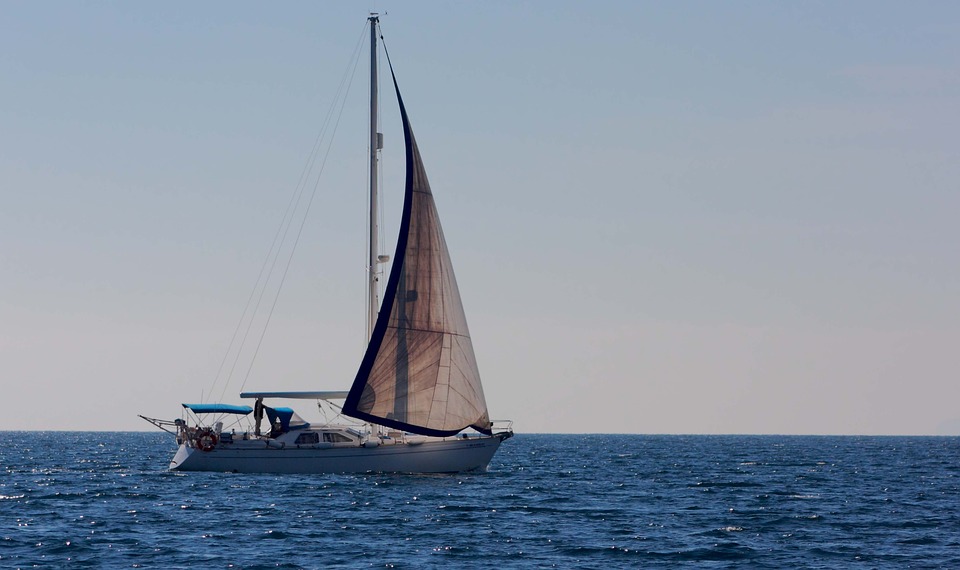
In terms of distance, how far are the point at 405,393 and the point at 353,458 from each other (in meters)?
3.36

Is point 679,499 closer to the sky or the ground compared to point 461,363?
closer to the ground

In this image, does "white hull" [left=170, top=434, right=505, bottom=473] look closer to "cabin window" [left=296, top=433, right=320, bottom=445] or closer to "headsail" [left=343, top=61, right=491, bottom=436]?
"cabin window" [left=296, top=433, right=320, bottom=445]

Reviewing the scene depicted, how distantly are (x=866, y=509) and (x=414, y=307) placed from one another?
18.2 meters

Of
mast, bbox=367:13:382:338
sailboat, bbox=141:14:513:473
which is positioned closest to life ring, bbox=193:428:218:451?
sailboat, bbox=141:14:513:473

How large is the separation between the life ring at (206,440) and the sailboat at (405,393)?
0.05 meters

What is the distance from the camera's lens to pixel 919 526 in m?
39.9

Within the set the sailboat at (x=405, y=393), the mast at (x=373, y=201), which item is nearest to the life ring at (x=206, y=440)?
the sailboat at (x=405, y=393)

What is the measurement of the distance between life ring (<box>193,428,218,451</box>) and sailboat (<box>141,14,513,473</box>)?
5 centimetres

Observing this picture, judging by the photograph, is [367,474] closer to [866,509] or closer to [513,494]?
[513,494]

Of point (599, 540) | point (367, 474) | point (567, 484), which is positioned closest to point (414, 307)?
point (367, 474)

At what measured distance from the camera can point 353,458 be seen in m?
52.2

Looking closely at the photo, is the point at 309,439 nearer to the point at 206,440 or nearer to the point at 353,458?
the point at 353,458

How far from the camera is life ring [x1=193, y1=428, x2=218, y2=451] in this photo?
53938 mm

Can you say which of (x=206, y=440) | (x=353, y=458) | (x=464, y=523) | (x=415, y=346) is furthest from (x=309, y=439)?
(x=464, y=523)
